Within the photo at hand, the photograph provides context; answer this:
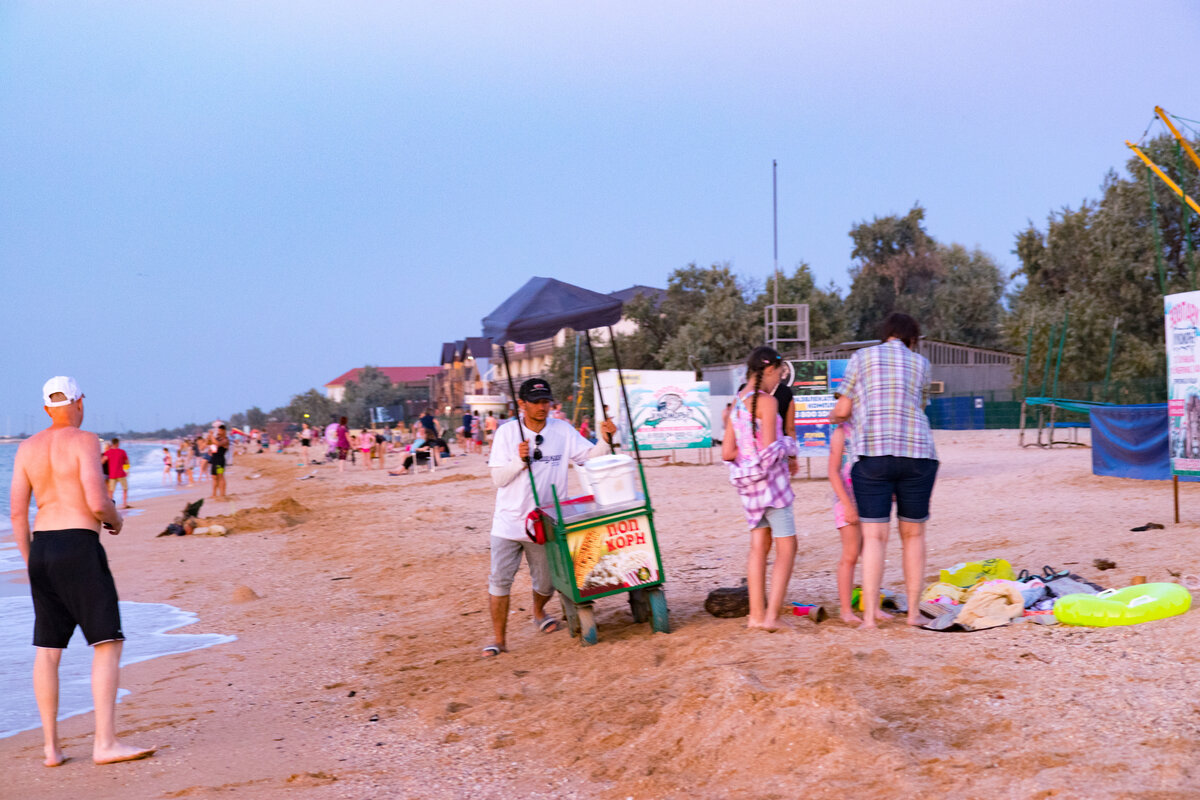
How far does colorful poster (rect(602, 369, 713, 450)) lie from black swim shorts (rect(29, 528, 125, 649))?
713 inches

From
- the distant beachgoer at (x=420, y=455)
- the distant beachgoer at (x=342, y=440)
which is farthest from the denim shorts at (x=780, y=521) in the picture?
the distant beachgoer at (x=342, y=440)

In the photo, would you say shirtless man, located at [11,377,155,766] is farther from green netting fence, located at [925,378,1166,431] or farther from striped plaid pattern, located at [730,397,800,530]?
green netting fence, located at [925,378,1166,431]

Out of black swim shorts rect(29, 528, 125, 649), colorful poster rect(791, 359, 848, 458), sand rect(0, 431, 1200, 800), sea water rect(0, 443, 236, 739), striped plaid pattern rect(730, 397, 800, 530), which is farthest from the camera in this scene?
colorful poster rect(791, 359, 848, 458)

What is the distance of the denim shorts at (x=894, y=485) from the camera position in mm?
5414

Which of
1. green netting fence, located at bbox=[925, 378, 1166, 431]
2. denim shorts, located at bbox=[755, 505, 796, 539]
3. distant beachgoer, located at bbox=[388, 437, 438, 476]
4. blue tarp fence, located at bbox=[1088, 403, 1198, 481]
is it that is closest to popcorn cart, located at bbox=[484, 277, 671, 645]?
denim shorts, located at bbox=[755, 505, 796, 539]

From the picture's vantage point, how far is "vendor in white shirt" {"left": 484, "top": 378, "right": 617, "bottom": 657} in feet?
19.8

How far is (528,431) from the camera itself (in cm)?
621

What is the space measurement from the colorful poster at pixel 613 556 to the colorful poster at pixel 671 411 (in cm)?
1620

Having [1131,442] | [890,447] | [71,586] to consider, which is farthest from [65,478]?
[1131,442]

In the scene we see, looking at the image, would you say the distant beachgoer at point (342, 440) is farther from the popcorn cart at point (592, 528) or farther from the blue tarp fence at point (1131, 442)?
the popcorn cart at point (592, 528)

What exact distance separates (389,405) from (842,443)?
98.8 metres

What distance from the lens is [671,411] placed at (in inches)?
890

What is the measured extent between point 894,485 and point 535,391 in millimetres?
2207

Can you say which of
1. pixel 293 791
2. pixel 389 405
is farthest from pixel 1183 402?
pixel 389 405
